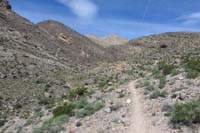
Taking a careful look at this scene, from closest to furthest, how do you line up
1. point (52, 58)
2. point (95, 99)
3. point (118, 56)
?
point (95, 99), point (52, 58), point (118, 56)

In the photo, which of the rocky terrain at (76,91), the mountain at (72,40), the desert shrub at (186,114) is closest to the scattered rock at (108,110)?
the rocky terrain at (76,91)

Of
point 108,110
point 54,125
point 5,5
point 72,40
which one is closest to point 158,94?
point 108,110

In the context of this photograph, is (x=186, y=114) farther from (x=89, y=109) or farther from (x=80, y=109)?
(x=80, y=109)

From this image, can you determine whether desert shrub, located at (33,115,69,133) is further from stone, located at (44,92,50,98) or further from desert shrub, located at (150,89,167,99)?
stone, located at (44,92,50,98)

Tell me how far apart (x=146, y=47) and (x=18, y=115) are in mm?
53237

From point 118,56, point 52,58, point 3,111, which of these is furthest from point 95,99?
point 118,56

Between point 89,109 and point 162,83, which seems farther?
point 162,83

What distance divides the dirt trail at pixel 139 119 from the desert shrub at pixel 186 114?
0.85m

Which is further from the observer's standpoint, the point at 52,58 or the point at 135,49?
the point at 135,49

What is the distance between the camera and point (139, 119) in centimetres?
1390

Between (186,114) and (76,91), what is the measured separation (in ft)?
41.8

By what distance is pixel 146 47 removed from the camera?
73.4m

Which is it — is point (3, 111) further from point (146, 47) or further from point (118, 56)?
point (146, 47)

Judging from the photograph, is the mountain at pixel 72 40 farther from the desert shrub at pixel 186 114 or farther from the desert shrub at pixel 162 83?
the desert shrub at pixel 186 114
